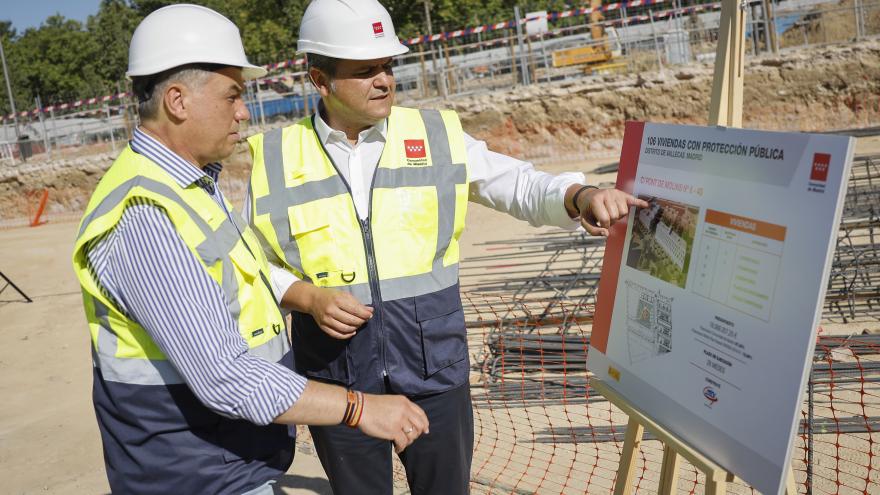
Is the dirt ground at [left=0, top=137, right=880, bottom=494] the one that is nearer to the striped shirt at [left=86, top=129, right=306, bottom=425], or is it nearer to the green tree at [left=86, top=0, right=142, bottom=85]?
the striped shirt at [left=86, top=129, right=306, bottom=425]

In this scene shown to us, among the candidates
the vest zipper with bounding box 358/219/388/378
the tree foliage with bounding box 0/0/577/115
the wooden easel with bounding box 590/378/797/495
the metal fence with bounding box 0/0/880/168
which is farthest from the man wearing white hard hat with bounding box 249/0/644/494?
the tree foliage with bounding box 0/0/577/115

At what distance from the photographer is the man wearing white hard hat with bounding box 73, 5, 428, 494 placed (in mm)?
1766

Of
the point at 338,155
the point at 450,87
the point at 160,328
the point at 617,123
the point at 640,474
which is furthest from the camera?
the point at 450,87

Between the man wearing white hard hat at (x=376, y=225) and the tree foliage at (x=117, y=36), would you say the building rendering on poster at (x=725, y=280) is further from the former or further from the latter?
the tree foliage at (x=117, y=36)

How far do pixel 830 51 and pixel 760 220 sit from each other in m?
17.3

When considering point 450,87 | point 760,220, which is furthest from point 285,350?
point 450,87

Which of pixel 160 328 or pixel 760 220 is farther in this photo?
pixel 760 220

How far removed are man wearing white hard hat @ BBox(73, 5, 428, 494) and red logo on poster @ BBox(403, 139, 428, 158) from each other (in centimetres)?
70

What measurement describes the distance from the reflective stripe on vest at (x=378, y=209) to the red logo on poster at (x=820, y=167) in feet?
4.01

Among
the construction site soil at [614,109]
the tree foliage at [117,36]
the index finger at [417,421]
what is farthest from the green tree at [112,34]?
the index finger at [417,421]

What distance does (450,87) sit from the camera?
21062mm

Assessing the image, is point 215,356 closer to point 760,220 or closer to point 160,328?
point 160,328

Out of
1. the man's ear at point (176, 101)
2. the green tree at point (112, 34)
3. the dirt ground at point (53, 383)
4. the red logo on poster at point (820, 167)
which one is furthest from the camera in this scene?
the green tree at point (112, 34)

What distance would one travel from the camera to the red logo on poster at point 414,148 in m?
2.65
